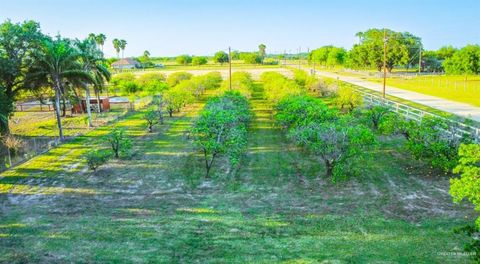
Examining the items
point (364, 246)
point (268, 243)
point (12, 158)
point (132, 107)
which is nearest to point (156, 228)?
point (268, 243)

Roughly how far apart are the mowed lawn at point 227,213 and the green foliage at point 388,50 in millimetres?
63347

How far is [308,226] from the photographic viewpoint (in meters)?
12.6

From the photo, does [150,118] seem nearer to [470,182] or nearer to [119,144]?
[119,144]

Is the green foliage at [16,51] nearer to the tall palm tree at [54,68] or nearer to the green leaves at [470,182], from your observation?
the tall palm tree at [54,68]

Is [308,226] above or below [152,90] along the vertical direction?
below

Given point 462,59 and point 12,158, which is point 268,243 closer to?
point 12,158

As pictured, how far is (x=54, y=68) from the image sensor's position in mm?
26859

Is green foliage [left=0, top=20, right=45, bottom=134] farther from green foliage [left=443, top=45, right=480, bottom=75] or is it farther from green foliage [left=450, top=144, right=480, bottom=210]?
green foliage [left=443, top=45, right=480, bottom=75]

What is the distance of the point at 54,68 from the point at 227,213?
62.6 feet

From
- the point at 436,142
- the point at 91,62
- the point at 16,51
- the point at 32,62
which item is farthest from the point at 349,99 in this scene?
the point at 16,51

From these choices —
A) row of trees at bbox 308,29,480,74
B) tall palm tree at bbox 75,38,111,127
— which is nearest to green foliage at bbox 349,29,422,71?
row of trees at bbox 308,29,480,74

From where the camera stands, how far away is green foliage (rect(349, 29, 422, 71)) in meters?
78.9

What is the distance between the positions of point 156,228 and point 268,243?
11.9 ft

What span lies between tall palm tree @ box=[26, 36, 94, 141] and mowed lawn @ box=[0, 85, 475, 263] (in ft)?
25.4
